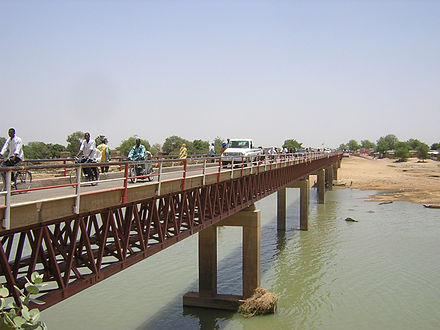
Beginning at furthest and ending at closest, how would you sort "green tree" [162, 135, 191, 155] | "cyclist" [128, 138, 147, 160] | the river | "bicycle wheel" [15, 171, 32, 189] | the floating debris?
"green tree" [162, 135, 191, 155] → the floating debris → the river → "cyclist" [128, 138, 147, 160] → "bicycle wheel" [15, 171, 32, 189]

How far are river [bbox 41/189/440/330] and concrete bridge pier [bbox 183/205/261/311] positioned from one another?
0.46 metres

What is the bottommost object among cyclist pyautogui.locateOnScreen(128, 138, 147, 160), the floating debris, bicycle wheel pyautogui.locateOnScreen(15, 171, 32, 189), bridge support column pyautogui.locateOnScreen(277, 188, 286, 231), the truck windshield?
the floating debris

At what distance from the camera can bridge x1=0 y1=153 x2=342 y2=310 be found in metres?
7.20

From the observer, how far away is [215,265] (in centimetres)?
1880

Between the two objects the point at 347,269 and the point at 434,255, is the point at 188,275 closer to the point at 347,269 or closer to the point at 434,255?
the point at 347,269

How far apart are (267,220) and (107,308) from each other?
2391 centimetres

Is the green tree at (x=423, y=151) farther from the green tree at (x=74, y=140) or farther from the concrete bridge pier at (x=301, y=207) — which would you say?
the concrete bridge pier at (x=301, y=207)

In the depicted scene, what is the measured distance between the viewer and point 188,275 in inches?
894

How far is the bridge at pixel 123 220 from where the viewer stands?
7.20 m

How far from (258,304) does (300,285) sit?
5593 mm

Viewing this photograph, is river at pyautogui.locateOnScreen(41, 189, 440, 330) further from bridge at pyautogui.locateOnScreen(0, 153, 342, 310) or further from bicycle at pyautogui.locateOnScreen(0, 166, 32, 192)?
bicycle at pyautogui.locateOnScreen(0, 166, 32, 192)

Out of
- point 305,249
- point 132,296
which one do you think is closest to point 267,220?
point 305,249

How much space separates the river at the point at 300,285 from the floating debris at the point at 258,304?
1.00ft

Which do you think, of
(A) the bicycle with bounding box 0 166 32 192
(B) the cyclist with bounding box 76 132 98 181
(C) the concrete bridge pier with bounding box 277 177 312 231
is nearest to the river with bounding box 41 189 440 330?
(C) the concrete bridge pier with bounding box 277 177 312 231
